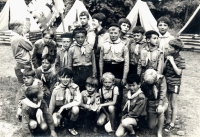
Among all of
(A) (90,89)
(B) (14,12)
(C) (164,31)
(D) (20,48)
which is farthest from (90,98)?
(B) (14,12)

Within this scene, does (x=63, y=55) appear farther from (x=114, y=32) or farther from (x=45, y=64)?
(x=114, y=32)

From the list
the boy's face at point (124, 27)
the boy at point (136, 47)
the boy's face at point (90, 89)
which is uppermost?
the boy's face at point (124, 27)

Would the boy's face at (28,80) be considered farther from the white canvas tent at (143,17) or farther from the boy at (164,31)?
the white canvas tent at (143,17)

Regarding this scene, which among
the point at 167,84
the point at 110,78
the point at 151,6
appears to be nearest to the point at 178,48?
the point at 167,84

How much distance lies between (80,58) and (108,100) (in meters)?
0.82

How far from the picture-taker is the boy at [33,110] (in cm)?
336

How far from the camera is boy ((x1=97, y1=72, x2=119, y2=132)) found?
368cm

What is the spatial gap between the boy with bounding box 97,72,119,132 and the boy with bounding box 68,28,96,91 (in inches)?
17.0

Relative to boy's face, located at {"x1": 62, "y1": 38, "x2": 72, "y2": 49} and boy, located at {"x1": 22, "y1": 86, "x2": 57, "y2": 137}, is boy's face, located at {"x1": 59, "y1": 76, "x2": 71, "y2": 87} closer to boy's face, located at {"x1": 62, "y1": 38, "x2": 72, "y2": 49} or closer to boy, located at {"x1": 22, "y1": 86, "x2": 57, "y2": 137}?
boy, located at {"x1": 22, "y1": 86, "x2": 57, "y2": 137}

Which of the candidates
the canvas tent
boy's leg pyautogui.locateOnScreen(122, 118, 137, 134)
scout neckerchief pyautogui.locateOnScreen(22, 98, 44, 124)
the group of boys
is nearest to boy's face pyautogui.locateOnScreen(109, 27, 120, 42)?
the group of boys

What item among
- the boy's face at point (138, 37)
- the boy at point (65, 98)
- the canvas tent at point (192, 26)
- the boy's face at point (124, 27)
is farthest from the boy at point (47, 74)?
the canvas tent at point (192, 26)

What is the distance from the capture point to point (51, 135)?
3604 mm

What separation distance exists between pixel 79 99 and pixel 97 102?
29cm

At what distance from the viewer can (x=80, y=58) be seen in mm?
3992
